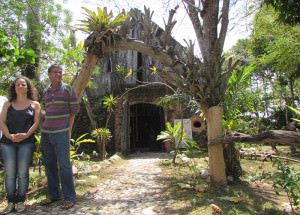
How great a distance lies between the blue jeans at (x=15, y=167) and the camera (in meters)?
3.77

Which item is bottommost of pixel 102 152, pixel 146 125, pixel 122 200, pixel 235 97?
pixel 122 200

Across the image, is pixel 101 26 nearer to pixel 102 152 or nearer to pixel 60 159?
pixel 60 159

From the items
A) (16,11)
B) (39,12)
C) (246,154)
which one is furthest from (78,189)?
(39,12)

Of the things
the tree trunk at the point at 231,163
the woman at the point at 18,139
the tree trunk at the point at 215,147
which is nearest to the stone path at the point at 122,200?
the woman at the point at 18,139

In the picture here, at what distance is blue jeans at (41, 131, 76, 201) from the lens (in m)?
3.90

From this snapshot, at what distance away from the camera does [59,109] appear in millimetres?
4000

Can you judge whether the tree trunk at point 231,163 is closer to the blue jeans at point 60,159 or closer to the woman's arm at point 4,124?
the blue jeans at point 60,159

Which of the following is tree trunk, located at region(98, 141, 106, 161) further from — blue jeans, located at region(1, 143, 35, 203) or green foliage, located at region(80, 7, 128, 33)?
blue jeans, located at region(1, 143, 35, 203)

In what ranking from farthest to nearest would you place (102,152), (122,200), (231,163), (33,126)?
(102,152) → (231,163) → (122,200) → (33,126)

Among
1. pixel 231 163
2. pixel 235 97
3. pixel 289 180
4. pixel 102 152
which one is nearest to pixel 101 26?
pixel 235 97

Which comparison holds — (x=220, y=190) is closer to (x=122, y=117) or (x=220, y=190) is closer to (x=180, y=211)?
(x=180, y=211)

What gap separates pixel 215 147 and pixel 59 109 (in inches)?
99.2

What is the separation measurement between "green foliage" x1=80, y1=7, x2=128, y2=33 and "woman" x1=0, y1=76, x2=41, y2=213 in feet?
6.16

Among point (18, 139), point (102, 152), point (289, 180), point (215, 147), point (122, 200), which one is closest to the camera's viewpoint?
point (289, 180)
